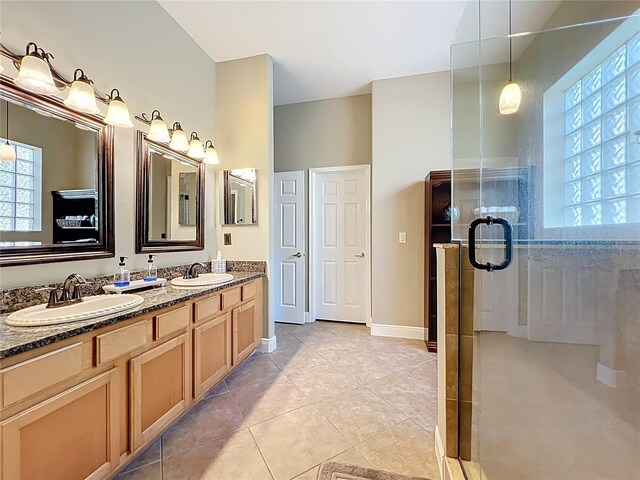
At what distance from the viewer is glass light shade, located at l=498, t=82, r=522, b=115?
5.94 ft

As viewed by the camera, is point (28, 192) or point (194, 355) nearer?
point (28, 192)

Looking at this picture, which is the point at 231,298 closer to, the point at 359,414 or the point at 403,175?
the point at 359,414

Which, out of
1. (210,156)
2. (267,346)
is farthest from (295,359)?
(210,156)

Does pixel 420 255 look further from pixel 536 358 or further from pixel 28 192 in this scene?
pixel 28 192

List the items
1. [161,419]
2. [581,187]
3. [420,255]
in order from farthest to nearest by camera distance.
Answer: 1. [420,255]
2. [581,187]
3. [161,419]

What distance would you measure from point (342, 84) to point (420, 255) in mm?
2272

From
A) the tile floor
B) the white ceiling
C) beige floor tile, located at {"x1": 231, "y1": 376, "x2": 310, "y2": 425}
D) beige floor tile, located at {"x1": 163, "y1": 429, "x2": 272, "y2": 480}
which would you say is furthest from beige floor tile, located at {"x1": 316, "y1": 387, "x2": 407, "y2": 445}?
the white ceiling

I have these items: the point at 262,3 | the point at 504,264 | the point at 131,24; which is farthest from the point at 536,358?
the point at 131,24

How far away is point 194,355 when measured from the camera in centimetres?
178

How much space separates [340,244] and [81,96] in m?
2.92

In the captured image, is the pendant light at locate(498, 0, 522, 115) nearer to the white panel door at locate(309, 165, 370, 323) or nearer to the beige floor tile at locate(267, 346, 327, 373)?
the white panel door at locate(309, 165, 370, 323)

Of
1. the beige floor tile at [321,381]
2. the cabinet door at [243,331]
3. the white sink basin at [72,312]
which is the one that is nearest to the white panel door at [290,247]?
the cabinet door at [243,331]

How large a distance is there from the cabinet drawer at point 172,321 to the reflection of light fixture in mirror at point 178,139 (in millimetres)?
1370


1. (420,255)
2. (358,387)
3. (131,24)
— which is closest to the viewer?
(131,24)
